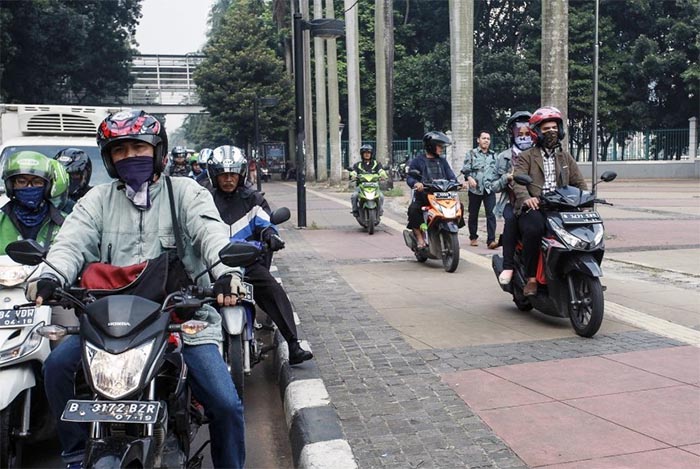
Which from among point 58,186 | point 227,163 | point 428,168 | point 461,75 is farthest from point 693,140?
point 58,186

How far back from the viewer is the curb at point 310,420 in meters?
3.71

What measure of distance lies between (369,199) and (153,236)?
10.8 m

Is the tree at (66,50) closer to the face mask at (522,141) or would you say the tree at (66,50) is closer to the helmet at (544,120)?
the face mask at (522,141)

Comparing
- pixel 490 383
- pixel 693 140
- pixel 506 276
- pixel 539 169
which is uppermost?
pixel 693 140

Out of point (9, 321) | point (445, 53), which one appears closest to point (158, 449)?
point (9, 321)

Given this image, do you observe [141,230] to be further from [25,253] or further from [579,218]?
[579,218]

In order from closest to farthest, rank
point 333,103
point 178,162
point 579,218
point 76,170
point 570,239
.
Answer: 1. point 570,239
2. point 579,218
3. point 76,170
4. point 178,162
5. point 333,103

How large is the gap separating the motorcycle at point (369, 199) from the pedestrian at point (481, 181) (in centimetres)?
233

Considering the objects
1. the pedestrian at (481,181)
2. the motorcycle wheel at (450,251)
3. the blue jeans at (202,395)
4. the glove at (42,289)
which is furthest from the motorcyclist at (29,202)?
the pedestrian at (481,181)

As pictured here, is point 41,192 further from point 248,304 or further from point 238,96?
point 238,96

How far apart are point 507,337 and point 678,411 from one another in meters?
1.95

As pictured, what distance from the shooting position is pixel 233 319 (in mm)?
4449

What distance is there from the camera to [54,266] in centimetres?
318

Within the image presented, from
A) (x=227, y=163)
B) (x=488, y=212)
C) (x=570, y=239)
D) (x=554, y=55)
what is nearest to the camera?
(x=227, y=163)
